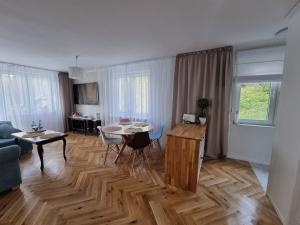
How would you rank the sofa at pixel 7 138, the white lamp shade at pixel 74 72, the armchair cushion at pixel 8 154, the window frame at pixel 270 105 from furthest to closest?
1. the white lamp shade at pixel 74 72
2. the sofa at pixel 7 138
3. the window frame at pixel 270 105
4. the armchair cushion at pixel 8 154

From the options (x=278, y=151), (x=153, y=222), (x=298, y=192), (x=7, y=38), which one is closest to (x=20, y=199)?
(x=153, y=222)

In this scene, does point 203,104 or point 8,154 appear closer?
point 8,154

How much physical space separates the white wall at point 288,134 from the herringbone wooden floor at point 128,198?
27cm

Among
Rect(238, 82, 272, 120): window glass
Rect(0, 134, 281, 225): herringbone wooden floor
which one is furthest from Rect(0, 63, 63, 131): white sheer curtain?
Rect(238, 82, 272, 120): window glass

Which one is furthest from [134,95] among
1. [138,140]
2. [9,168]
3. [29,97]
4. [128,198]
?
[29,97]

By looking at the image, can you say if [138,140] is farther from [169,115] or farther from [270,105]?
[270,105]

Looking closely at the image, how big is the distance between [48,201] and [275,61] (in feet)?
13.4

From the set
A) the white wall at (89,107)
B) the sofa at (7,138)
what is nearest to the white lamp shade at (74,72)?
the white wall at (89,107)

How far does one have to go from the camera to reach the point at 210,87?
307cm

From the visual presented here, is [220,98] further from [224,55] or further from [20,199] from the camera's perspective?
[20,199]

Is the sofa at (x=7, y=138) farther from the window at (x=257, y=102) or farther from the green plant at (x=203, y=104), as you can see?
the window at (x=257, y=102)

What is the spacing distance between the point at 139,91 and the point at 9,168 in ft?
9.61

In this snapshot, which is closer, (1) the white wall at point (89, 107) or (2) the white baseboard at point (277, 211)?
(2) the white baseboard at point (277, 211)

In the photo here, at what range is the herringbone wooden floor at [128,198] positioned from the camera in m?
1.67
